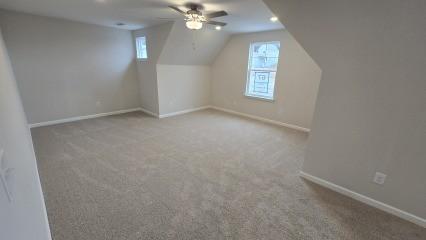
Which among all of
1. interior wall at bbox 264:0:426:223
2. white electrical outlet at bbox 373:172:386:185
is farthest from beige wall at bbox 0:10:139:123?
white electrical outlet at bbox 373:172:386:185

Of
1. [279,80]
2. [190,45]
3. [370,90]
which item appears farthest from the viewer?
[190,45]

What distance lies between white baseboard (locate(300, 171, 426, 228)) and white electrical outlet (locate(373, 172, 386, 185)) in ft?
0.71

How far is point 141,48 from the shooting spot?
503cm

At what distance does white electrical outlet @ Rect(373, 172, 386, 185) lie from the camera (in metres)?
1.88

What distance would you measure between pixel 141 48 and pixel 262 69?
3.22 m

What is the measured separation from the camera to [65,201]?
6.28ft

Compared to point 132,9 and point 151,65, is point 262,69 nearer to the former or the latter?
point 151,65

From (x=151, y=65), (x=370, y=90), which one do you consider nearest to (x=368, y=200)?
(x=370, y=90)

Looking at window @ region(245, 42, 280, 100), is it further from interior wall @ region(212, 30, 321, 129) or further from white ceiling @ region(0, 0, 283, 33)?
white ceiling @ region(0, 0, 283, 33)

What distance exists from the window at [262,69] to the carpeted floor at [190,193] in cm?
165

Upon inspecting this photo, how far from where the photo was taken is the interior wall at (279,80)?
398 cm

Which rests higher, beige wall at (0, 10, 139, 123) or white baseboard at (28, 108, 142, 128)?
beige wall at (0, 10, 139, 123)

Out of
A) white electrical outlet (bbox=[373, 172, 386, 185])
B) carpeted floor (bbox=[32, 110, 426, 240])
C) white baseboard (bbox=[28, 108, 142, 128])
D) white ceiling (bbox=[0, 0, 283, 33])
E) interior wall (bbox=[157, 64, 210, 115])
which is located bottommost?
carpeted floor (bbox=[32, 110, 426, 240])

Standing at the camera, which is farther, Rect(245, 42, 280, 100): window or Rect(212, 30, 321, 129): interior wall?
Rect(245, 42, 280, 100): window
